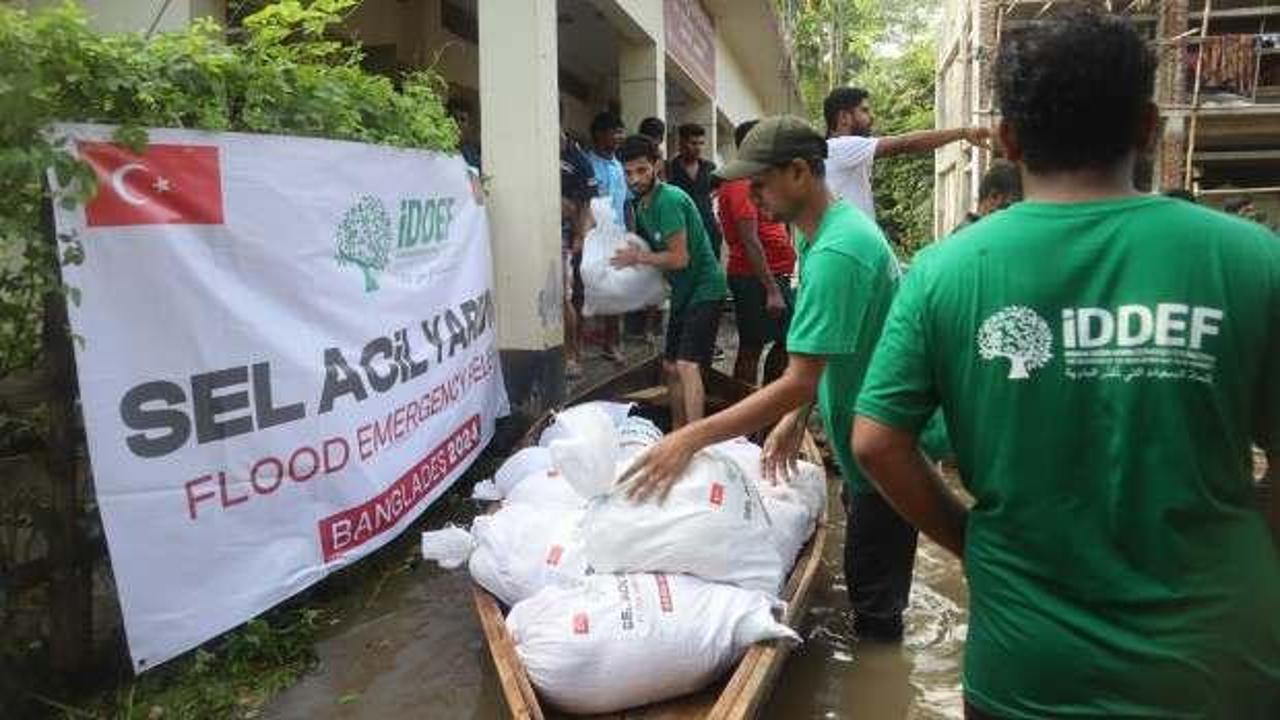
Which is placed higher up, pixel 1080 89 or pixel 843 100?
pixel 843 100

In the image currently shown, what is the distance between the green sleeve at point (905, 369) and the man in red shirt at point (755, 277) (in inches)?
204

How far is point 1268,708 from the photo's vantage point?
1436 mm

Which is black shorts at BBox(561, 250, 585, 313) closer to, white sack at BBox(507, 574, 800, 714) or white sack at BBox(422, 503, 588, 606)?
white sack at BBox(422, 503, 588, 606)

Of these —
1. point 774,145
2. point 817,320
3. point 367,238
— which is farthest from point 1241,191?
point 817,320

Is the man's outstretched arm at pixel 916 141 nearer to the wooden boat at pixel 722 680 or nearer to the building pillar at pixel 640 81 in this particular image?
the wooden boat at pixel 722 680

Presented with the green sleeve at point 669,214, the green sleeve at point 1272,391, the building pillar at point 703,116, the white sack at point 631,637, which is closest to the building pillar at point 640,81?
the green sleeve at point 669,214

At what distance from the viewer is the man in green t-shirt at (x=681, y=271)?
6.13m

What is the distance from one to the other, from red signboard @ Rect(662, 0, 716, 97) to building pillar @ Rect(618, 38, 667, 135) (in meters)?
0.60

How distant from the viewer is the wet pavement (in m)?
3.60

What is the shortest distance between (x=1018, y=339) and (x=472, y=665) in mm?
2906

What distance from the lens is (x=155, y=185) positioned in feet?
10.8

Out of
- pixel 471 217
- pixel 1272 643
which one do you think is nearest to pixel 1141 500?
pixel 1272 643

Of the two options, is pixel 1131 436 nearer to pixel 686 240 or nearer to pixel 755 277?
pixel 686 240

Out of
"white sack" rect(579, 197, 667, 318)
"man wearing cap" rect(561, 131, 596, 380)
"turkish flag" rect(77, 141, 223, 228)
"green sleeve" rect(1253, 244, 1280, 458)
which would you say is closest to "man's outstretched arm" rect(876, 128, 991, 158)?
"white sack" rect(579, 197, 667, 318)
